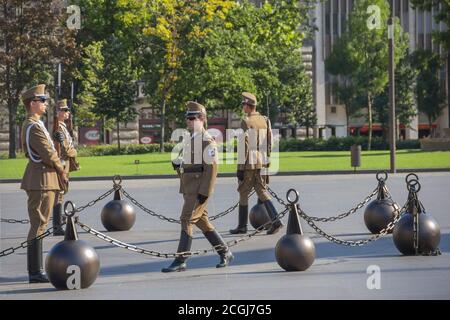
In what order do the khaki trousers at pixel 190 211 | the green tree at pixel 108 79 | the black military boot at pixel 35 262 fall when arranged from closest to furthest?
the black military boot at pixel 35 262
the khaki trousers at pixel 190 211
the green tree at pixel 108 79

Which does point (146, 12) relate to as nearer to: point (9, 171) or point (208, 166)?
point (9, 171)

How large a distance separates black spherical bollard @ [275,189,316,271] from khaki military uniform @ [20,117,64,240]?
8.17 ft

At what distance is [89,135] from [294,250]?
62603 millimetres

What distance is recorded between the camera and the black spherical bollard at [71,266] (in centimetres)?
948

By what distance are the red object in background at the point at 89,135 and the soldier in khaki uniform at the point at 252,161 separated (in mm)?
57383

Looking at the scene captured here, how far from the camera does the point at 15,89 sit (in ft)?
173

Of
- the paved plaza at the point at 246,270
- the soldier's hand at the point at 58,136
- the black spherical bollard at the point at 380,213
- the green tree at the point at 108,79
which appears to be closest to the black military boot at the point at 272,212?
the paved plaza at the point at 246,270

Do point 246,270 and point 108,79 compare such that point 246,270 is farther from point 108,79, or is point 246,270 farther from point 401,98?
point 401,98

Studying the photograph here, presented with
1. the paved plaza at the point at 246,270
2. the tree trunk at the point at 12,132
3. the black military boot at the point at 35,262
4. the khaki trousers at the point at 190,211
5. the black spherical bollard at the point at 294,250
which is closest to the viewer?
the paved plaza at the point at 246,270

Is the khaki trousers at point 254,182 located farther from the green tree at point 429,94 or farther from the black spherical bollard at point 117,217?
the green tree at point 429,94

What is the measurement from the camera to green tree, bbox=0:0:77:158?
51.9m

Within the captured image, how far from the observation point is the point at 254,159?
47.5 ft

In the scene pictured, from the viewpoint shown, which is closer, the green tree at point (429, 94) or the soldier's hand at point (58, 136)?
the soldier's hand at point (58, 136)
